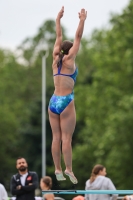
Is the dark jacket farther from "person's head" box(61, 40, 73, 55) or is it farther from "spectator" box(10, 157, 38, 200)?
Answer: "person's head" box(61, 40, 73, 55)

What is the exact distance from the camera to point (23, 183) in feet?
56.6

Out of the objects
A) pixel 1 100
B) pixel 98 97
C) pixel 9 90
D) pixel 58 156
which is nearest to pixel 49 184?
pixel 58 156

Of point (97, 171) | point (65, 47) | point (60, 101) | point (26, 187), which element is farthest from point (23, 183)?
point (65, 47)

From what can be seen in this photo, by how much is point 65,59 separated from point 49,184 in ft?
17.8

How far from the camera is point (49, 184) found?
17.6 m

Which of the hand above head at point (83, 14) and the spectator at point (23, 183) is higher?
the hand above head at point (83, 14)

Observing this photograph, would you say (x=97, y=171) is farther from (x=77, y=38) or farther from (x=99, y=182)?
(x=77, y=38)

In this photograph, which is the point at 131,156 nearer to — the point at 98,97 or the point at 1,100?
the point at 98,97

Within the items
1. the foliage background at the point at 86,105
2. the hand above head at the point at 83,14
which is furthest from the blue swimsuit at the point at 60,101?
the foliage background at the point at 86,105

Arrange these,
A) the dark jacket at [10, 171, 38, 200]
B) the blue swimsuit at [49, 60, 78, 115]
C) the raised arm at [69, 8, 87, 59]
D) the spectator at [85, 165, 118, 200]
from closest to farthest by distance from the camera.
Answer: the raised arm at [69, 8, 87, 59], the blue swimsuit at [49, 60, 78, 115], the spectator at [85, 165, 118, 200], the dark jacket at [10, 171, 38, 200]

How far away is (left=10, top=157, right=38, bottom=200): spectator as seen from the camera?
56.3ft

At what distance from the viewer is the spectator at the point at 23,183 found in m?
17.2

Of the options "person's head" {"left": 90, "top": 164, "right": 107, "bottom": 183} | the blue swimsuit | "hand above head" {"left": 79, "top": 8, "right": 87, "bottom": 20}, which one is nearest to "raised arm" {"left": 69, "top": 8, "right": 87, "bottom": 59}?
"hand above head" {"left": 79, "top": 8, "right": 87, "bottom": 20}

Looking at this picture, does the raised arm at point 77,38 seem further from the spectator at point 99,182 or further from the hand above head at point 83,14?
the spectator at point 99,182
